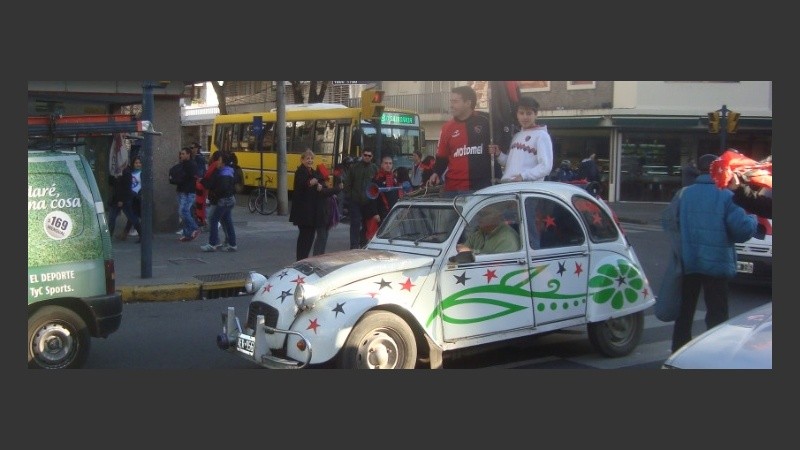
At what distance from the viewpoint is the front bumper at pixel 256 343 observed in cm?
613

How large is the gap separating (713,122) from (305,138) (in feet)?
23.8

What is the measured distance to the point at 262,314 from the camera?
255 inches

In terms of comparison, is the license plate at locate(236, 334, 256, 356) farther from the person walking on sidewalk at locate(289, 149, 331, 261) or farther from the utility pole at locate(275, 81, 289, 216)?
the utility pole at locate(275, 81, 289, 216)

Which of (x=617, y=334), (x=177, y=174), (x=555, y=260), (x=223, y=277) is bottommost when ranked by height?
(x=617, y=334)

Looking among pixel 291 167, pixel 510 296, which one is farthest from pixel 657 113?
pixel 291 167

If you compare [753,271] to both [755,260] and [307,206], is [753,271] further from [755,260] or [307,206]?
[307,206]

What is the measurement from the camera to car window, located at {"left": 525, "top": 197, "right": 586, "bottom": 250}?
7.07 metres

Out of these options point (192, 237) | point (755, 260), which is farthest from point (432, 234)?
point (192, 237)

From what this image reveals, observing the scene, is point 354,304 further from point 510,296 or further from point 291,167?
point 291,167

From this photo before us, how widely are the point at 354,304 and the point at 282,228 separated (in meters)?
5.26

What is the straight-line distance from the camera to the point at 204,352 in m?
7.67

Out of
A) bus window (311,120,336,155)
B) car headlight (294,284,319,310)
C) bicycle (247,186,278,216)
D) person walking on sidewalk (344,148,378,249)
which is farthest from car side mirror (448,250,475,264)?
bus window (311,120,336,155)

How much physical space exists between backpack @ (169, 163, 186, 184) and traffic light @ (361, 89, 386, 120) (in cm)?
506

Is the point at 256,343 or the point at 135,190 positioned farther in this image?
the point at 135,190
